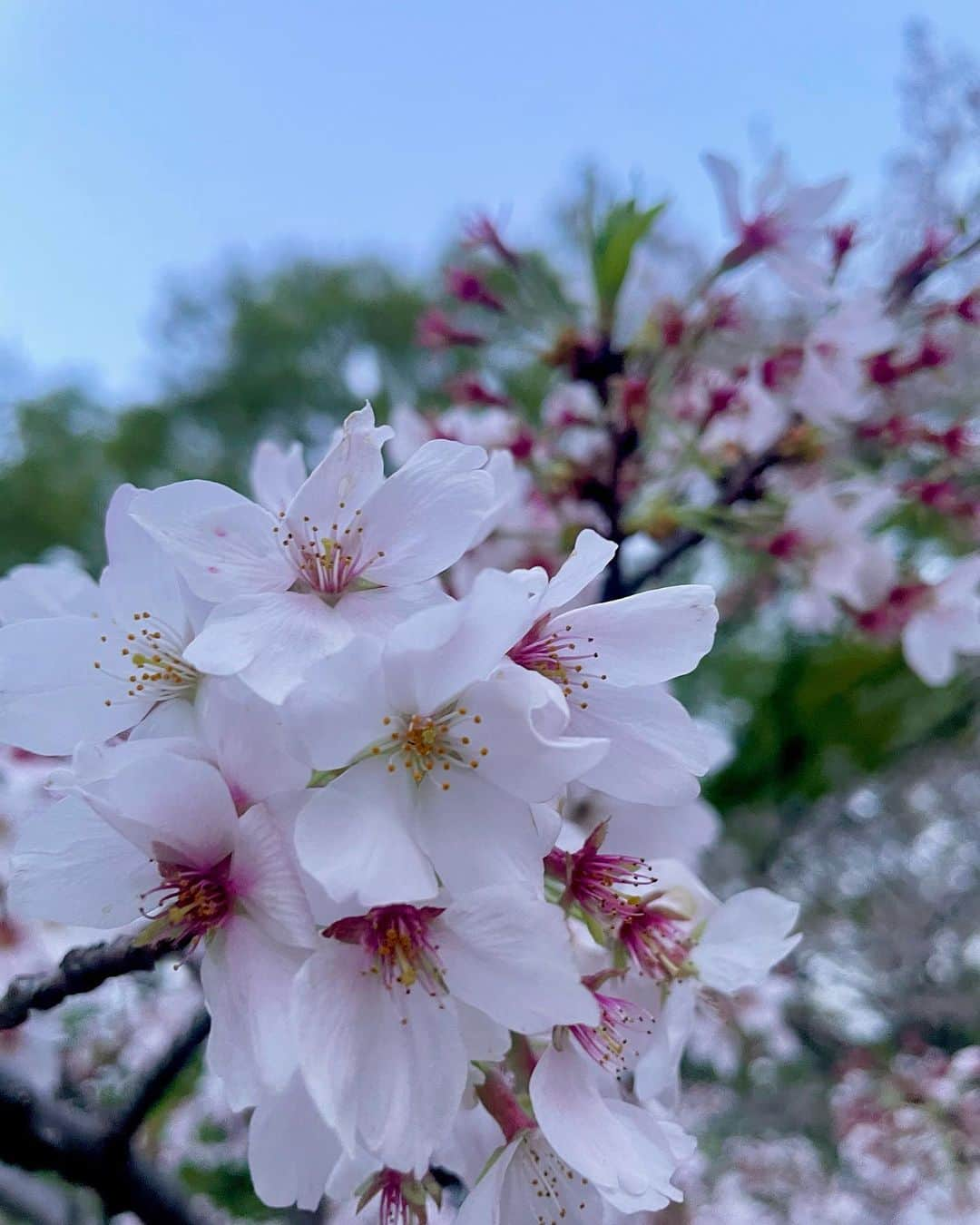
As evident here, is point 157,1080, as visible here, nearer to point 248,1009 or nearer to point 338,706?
point 248,1009

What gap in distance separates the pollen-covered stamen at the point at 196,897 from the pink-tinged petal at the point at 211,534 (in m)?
0.15

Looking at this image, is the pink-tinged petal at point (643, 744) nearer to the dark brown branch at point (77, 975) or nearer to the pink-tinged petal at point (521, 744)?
the pink-tinged petal at point (521, 744)

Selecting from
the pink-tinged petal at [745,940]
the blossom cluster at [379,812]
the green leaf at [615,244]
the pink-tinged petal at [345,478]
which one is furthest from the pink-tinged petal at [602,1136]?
the green leaf at [615,244]

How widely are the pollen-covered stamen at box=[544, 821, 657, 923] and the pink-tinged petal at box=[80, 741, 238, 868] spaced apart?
0.19 meters

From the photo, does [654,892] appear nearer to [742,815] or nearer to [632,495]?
[632,495]

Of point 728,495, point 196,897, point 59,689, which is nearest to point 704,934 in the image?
point 196,897

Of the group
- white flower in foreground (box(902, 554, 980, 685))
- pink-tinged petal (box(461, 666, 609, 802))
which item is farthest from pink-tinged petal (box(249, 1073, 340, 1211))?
white flower in foreground (box(902, 554, 980, 685))

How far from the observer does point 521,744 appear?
17.0 inches

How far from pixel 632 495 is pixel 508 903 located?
90 cm

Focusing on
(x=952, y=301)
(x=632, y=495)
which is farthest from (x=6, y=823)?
(x=952, y=301)

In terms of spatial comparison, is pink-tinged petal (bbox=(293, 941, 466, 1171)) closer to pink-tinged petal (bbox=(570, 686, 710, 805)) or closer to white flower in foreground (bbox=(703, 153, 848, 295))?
pink-tinged petal (bbox=(570, 686, 710, 805))

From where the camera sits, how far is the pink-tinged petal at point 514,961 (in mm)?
438

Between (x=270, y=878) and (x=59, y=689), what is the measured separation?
0.19m

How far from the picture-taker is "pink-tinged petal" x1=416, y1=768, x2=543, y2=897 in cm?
43
